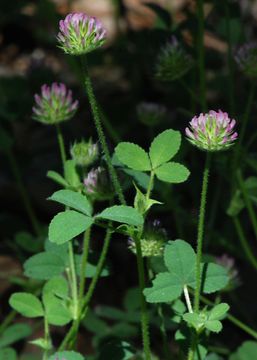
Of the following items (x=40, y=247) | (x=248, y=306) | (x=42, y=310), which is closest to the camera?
(x=42, y=310)

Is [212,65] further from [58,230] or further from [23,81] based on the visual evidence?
[58,230]

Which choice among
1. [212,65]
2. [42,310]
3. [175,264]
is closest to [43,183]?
[212,65]

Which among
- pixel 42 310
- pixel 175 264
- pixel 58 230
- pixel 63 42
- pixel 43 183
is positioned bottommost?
pixel 43 183

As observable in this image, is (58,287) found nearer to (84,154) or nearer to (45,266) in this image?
(45,266)

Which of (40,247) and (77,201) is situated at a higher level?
(77,201)

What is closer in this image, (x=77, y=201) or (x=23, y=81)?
(x=77, y=201)

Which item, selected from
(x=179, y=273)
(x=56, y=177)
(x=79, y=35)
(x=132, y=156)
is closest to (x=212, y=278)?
(x=179, y=273)

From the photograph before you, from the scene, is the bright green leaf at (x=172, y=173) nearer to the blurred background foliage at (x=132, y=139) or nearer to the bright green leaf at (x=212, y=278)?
the bright green leaf at (x=212, y=278)

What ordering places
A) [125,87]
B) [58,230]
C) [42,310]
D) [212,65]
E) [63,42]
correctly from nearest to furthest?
1. [58,230]
2. [63,42]
3. [42,310]
4. [212,65]
5. [125,87]
